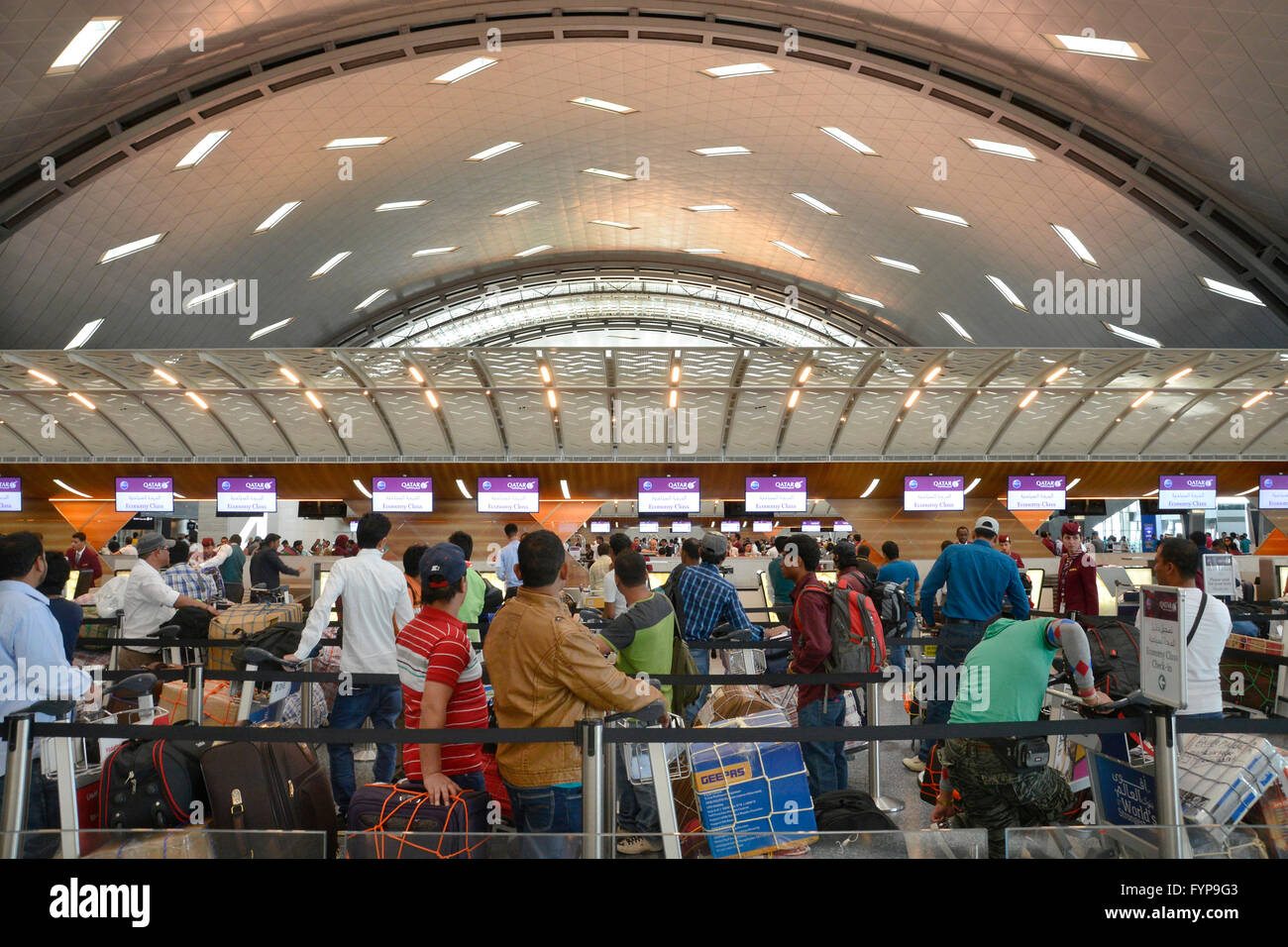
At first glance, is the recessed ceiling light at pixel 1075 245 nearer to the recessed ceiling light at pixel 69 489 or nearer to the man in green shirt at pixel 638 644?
the man in green shirt at pixel 638 644

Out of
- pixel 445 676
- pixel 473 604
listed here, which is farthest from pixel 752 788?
pixel 473 604

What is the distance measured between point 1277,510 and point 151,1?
29.1 meters

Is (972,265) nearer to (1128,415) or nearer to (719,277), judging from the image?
(1128,415)

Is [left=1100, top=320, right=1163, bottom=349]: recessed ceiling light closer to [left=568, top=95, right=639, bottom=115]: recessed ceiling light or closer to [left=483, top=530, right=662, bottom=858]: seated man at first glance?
[left=568, top=95, right=639, bottom=115]: recessed ceiling light

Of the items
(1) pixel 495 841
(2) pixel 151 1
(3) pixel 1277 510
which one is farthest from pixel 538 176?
(1) pixel 495 841

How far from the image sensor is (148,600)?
8094 mm

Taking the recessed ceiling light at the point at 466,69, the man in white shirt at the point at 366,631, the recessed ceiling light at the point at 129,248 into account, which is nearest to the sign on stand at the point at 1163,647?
the man in white shirt at the point at 366,631

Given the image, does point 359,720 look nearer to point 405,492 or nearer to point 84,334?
point 405,492

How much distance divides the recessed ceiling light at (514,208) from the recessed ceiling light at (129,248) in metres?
11.5

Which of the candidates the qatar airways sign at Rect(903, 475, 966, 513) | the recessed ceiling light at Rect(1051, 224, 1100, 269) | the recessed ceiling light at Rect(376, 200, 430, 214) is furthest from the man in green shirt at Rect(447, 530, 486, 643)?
the recessed ceiling light at Rect(376, 200, 430, 214)

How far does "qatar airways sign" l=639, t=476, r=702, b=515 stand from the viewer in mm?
22750

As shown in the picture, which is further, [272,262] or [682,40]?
[272,262]

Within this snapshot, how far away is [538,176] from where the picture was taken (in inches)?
1032

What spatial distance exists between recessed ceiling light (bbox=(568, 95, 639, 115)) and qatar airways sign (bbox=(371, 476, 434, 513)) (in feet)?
33.3
